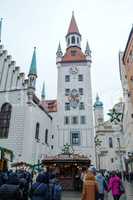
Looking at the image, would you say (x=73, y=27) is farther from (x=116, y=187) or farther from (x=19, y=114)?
(x=116, y=187)

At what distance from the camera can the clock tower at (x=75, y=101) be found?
43719mm

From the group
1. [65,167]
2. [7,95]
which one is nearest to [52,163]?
[65,167]

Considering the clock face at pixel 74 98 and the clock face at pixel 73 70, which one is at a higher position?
the clock face at pixel 73 70

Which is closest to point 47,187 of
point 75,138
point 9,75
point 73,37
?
point 9,75

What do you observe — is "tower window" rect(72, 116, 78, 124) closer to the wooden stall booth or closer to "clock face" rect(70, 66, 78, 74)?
"clock face" rect(70, 66, 78, 74)

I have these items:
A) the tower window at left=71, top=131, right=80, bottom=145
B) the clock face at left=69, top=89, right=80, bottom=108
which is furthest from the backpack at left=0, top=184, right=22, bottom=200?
the clock face at left=69, top=89, right=80, bottom=108

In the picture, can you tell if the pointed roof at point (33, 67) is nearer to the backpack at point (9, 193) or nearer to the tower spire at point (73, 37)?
the tower spire at point (73, 37)

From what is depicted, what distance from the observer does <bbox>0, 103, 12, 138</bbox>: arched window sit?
3209cm

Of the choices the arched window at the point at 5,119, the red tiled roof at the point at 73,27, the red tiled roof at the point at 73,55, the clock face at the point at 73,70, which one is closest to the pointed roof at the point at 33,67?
the arched window at the point at 5,119

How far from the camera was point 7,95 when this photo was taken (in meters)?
34.2

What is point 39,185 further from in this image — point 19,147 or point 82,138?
point 82,138

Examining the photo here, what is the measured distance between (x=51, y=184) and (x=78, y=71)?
4339cm

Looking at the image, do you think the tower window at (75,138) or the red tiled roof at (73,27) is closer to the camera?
the tower window at (75,138)

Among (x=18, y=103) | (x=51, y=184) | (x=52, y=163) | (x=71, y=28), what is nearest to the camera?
(x=51, y=184)
